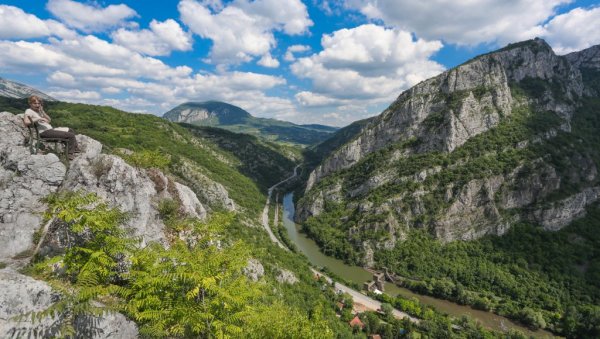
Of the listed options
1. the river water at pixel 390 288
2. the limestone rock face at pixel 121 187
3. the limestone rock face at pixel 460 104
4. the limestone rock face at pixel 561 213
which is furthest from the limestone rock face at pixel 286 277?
the limestone rock face at pixel 460 104

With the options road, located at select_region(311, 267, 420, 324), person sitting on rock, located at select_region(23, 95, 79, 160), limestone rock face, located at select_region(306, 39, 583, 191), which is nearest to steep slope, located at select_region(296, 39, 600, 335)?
limestone rock face, located at select_region(306, 39, 583, 191)

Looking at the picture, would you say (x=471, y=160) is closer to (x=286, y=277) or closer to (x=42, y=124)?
(x=286, y=277)

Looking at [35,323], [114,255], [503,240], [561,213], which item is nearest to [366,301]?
[503,240]

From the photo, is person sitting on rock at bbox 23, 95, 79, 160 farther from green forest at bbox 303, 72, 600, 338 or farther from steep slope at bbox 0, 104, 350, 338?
green forest at bbox 303, 72, 600, 338

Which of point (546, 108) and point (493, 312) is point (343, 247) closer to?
point (493, 312)

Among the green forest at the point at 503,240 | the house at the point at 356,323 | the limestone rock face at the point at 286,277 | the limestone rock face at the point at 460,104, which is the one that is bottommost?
the house at the point at 356,323

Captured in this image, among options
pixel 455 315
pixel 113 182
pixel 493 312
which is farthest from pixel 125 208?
pixel 493 312

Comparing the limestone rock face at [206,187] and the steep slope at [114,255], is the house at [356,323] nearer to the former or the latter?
the limestone rock face at [206,187]
